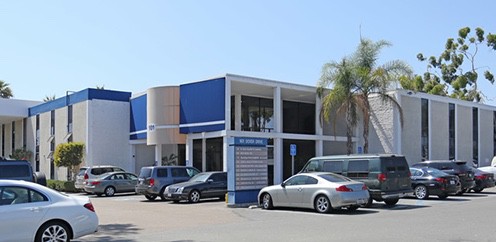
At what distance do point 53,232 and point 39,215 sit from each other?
0.45 metres

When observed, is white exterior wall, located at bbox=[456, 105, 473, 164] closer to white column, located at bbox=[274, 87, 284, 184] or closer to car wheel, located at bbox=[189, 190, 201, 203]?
white column, located at bbox=[274, 87, 284, 184]

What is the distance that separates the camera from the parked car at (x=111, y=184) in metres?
29.2

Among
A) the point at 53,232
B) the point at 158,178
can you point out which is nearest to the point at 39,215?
the point at 53,232

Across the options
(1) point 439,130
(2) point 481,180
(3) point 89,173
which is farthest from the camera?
(1) point 439,130

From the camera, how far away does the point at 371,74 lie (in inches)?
1219

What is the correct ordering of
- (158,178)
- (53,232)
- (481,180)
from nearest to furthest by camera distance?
(53,232) < (158,178) < (481,180)

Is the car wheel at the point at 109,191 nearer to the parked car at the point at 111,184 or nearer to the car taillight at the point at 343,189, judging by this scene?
the parked car at the point at 111,184

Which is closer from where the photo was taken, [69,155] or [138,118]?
[69,155]

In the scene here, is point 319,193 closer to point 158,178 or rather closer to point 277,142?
point 158,178

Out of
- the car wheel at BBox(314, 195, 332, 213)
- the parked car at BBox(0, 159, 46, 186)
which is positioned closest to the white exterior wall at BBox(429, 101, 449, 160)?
the car wheel at BBox(314, 195, 332, 213)

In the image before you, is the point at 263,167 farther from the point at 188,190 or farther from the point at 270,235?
the point at 270,235

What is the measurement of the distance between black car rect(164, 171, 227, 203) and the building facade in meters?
4.79

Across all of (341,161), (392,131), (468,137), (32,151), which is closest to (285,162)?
(392,131)

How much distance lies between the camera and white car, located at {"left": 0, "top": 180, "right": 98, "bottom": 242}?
9.83 meters
